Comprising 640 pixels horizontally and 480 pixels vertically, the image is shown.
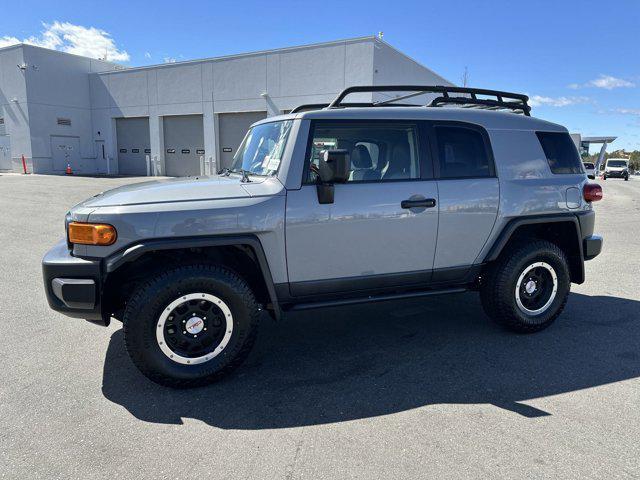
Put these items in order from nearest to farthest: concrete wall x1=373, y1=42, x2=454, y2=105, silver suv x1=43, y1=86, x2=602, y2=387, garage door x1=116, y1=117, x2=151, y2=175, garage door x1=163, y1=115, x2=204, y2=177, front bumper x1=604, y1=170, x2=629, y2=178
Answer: silver suv x1=43, y1=86, x2=602, y2=387 → concrete wall x1=373, y1=42, x2=454, y2=105 → garage door x1=163, y1=115, x2=204, y2=177 → garage door x1=116, y1=117, x2=151, y2=175 → front bumper x1=604, y1=170, x2=629, y2=178

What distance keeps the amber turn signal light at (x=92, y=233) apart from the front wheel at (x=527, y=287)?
328 cm

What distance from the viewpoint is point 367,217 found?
3574mm

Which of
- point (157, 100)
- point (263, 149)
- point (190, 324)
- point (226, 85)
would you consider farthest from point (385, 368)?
point (157, 100)

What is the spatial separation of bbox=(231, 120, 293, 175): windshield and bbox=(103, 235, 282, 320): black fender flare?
25.0 inches

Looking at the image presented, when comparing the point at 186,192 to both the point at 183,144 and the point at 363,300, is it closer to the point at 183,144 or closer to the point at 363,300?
the point at 363,300

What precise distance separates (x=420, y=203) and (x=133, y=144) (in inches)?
1241

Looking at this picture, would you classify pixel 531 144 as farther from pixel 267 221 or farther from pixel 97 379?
pixel 97 379

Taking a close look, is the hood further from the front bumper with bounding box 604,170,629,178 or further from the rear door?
the front bumper with bounding box 604,170,629,178

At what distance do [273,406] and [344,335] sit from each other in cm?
135

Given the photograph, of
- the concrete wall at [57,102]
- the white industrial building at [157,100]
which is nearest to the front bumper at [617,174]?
the white industrial building at [157,100]

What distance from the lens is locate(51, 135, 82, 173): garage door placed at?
31000mm

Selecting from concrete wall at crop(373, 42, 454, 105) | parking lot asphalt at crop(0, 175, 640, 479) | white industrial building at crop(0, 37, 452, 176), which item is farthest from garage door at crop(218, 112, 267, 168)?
parking lot asphalt at crop(0, 175, 640, 479)

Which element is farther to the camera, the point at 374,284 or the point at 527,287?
the point at 527,287

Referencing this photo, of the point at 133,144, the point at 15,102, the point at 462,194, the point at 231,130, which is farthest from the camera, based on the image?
the point at 133,144
